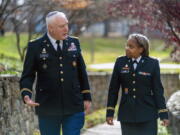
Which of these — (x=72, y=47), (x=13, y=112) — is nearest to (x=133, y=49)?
(x=72, y=47)

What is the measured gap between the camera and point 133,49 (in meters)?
6.13

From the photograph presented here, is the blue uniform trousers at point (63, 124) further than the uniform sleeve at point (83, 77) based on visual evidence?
No

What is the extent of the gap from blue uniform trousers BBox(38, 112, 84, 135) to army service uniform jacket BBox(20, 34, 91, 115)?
0.06 meters

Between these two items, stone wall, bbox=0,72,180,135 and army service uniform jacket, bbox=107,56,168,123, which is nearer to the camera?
army service uniform jacket, bbox=107,56,168,123

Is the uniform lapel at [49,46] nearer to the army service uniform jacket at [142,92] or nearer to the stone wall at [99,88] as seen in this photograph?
the army service uniform jacket at [142,92]

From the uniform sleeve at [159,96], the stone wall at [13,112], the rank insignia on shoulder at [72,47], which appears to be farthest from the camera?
the stone wall at [13,112]

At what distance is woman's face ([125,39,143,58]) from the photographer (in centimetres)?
612

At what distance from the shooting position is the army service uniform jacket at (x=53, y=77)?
5.77 m

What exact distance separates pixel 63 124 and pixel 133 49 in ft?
3.37

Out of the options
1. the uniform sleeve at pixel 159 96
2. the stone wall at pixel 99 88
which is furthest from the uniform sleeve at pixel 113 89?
the stone wall at pixel 99 88

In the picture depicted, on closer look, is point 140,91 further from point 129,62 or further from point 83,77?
point 83,77

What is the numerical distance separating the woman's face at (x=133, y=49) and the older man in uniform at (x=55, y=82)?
0.58 m

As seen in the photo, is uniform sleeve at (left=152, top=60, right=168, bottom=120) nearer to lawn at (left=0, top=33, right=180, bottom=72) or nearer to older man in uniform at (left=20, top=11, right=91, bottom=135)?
older man in uniform at (left=20, top=11, right=91, bottom=135)

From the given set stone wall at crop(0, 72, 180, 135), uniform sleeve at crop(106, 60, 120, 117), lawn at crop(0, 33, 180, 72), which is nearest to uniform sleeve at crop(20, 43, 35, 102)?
uniform sleeve at crop(106, 60, 120, 117)
